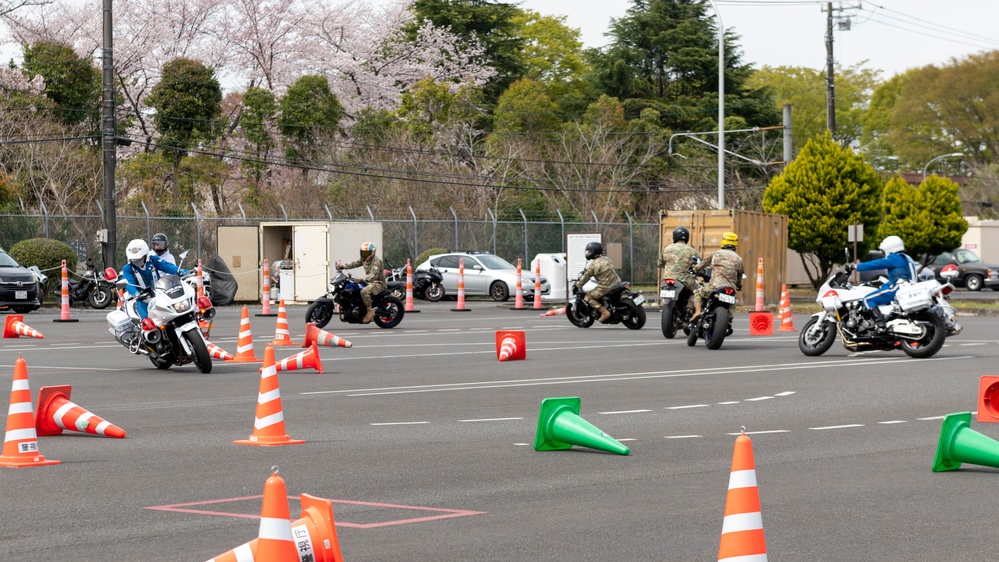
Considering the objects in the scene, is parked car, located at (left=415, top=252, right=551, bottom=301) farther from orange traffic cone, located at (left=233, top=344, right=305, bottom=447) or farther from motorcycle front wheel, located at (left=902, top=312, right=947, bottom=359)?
orange traffic cone, located at (left=233, top=344, right=305, bottom=447)

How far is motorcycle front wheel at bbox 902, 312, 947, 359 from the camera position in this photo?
1903 centimetres

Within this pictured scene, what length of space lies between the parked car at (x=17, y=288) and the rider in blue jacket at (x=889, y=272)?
2049 centimetres

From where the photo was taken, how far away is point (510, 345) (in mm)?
19594

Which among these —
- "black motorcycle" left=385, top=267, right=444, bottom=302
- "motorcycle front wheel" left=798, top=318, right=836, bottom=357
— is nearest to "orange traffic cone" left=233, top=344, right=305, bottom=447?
"motorcycle front wheel" left=798, top=318, right=836, bottom=357

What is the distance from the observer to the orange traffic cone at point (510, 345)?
19.5m

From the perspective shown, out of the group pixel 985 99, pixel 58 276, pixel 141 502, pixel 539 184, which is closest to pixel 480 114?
pixel 539 184

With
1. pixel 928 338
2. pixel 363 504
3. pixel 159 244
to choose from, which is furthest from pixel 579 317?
pixel 363 504

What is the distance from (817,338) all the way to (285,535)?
15583 millimetres

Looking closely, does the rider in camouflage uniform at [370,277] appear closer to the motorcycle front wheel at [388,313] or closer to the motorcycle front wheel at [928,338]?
the motorcycle front wheel at [388,313]

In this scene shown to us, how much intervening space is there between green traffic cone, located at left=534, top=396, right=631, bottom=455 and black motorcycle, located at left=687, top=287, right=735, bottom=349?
34.7 feet

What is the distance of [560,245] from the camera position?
162 ft

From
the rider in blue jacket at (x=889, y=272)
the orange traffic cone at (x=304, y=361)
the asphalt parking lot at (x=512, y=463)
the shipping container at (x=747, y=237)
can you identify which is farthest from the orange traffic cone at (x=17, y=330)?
the rider in blue jacket at (x=889, y=272)

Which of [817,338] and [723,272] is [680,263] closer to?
[723,272]

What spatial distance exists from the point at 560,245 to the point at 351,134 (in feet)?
35.3
